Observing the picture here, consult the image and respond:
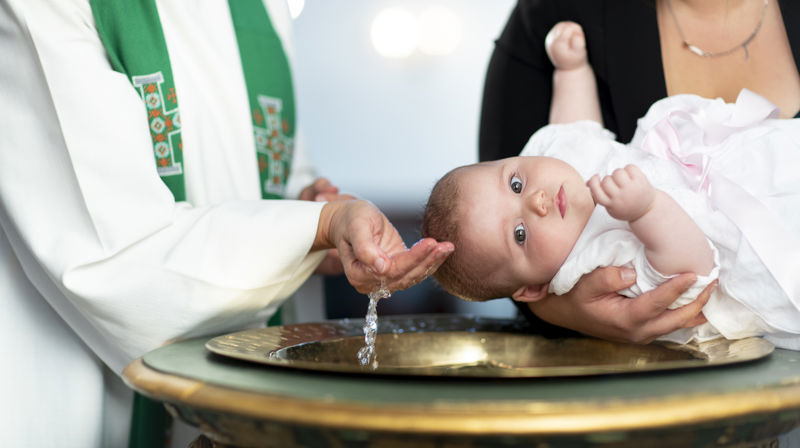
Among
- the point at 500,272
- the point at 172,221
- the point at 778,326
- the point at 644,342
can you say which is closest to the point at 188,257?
the point at 172,221

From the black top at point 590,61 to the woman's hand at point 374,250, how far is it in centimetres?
41

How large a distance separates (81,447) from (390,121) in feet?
19.5

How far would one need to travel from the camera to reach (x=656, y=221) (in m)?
1.19

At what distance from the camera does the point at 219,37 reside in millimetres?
1631

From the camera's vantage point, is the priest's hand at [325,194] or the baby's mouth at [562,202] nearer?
the baby's mouth at [562,202]

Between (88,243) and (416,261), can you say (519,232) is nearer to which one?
(416,261)

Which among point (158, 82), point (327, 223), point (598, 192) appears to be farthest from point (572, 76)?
point (158, 82)

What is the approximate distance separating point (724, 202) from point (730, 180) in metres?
0.05

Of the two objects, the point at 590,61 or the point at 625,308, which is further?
the point at 590,61

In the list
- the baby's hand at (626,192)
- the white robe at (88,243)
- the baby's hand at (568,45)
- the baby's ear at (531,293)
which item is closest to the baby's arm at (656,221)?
the baby's hand at (626,192)

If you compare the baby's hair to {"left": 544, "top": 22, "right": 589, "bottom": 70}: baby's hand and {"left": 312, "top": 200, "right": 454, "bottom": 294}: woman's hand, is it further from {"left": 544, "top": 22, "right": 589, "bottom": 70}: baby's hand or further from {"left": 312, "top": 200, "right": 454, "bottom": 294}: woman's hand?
{"left": 544, "top": 22, "right": 589, "bottom": 70}: baby's hand

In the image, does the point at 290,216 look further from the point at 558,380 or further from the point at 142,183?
the point at 558,380

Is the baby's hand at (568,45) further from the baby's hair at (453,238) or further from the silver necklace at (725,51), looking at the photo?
the baby's hair at (453,238)

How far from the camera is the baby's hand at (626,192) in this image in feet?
3.79
